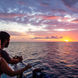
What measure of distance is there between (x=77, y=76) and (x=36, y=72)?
7918 millimetres

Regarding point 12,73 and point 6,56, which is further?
point 6,56

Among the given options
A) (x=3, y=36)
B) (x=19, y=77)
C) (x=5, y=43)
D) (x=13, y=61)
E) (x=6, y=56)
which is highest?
(x=3, y=36)

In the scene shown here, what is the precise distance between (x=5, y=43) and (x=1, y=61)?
72 cm

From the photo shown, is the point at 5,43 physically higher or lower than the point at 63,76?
higher

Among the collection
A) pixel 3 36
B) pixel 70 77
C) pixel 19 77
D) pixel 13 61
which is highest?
pixel 3 36

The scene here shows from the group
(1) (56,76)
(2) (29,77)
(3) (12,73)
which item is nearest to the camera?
(3) (12,73)

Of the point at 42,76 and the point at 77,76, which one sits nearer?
the point at 42,76

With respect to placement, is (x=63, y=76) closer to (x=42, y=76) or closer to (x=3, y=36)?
(x=42, y=76)

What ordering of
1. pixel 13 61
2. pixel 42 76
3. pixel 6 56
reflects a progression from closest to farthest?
pixel 6 56 → pixel 13 61 → pixel 42 76

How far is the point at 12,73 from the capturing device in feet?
7.68

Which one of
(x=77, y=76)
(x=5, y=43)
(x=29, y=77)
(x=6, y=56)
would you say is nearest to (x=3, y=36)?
(x=5, y=43)

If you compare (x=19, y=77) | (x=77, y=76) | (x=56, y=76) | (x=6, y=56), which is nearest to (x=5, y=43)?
(x=6, y=56)

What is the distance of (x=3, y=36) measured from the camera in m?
2.61

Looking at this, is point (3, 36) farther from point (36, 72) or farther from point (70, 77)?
point (70, 77)
